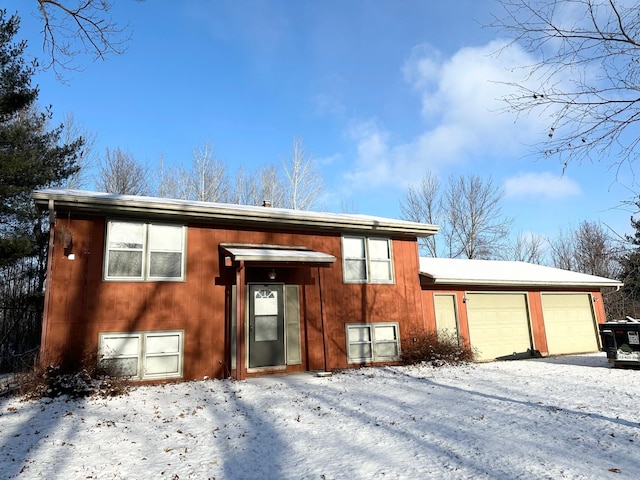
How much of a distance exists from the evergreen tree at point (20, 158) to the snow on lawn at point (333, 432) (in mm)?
8801

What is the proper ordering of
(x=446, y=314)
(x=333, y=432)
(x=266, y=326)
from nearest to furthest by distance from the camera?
(x=333, y=432) < (x=266, y=326) < (x=446, y=314)

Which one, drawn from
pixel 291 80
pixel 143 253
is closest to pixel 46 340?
pixel 143 253

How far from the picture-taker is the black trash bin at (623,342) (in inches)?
396

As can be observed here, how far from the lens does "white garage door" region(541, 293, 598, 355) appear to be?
46.2ft

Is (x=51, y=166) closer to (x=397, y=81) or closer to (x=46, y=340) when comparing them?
(x=46, y=340)

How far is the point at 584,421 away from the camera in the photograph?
5.29 metres

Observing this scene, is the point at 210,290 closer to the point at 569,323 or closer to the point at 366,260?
the point at 366,260

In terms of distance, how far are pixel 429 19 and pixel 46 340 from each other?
8.68m

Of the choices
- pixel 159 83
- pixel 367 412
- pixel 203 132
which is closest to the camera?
pixel 367 412

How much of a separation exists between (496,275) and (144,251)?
37.0 ft

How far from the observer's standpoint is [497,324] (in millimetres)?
13164

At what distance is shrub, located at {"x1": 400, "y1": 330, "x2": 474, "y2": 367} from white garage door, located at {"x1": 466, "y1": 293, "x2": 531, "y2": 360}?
1490 mm

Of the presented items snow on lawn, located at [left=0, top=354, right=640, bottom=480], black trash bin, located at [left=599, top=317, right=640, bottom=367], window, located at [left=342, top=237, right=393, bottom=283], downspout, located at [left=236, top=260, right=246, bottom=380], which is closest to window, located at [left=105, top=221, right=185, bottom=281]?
downspout, located at [left=236, top=260, right=246, bottom=380]

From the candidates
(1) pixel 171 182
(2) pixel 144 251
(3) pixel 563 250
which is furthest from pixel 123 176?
(3) pixel 563 250
